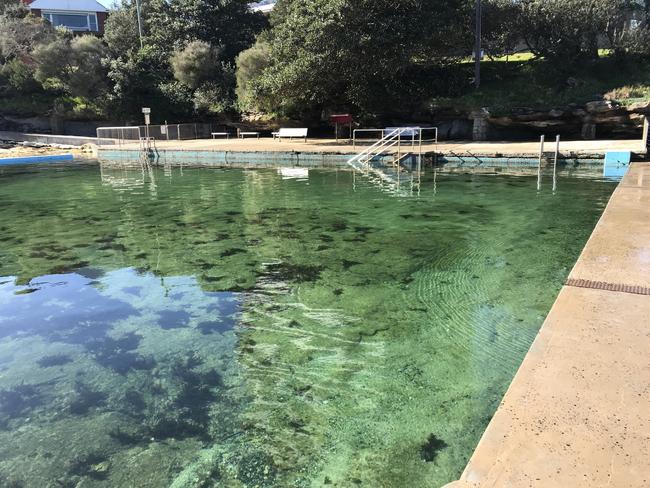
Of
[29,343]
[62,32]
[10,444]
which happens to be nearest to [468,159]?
[29,343]

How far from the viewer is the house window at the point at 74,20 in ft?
148

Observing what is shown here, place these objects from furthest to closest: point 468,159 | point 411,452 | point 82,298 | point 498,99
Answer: point 498,99 → point 468,159 → point 82,298 → point 411,452

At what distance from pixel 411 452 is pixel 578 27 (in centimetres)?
2564

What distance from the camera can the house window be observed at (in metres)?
45.2

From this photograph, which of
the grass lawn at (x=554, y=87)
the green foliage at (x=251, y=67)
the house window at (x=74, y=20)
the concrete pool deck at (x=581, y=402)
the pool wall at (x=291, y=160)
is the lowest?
the concrete pool deck at (x=581, y=402)

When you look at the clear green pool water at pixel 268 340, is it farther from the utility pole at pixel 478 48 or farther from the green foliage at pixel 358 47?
the utility pole at pixel 478 48

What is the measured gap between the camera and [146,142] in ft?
87.8

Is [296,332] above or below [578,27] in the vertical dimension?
below

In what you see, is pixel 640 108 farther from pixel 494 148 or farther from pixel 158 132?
pixel 158 132

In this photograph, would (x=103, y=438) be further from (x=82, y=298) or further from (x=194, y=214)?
(x=194, y=214)

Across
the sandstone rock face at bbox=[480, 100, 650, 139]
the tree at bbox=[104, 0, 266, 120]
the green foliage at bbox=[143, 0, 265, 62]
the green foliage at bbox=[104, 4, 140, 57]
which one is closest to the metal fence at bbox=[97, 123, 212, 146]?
the tree at bbox=[104, 0, 266, 120]

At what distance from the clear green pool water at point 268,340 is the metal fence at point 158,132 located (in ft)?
61.4

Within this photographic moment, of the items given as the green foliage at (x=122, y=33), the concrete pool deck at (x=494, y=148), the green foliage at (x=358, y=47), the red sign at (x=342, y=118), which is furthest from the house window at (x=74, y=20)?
the red sign at (x=342, y=118)

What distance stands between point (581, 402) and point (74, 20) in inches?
2117
